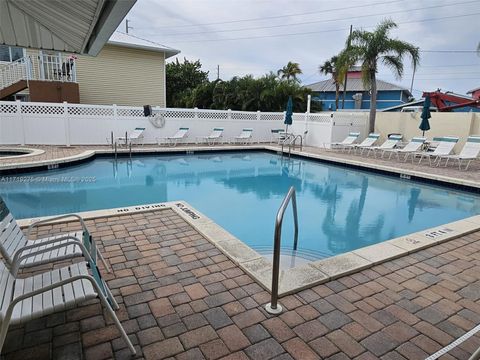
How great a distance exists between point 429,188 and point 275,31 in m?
22.8

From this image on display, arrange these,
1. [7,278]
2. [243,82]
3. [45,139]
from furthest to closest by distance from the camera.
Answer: [243,82] → [45,139] → [7,278]

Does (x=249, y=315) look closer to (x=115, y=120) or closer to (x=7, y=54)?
(x=115, y=120)

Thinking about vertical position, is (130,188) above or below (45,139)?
below

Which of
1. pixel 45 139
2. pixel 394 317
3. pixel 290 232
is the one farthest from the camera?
pixel 45 139

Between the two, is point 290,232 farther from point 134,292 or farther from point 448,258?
point 134,292

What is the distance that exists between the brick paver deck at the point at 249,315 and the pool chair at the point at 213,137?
11.4m

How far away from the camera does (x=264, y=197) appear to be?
7.39 m

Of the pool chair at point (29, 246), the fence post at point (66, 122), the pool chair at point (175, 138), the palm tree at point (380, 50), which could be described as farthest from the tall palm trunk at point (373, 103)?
the pool chair at point (29, 246)

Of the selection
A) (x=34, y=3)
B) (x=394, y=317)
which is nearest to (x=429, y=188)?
(x=394, y=317)

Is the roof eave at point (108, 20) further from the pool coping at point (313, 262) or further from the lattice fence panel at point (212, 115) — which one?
the lattice fence panel at point (212, 115)

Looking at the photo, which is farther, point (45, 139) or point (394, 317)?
point (45, 139)

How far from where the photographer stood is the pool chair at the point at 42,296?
1630mm

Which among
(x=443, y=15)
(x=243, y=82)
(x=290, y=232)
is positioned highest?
(x=443, y=15)

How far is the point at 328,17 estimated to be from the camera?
24562 millimetres
